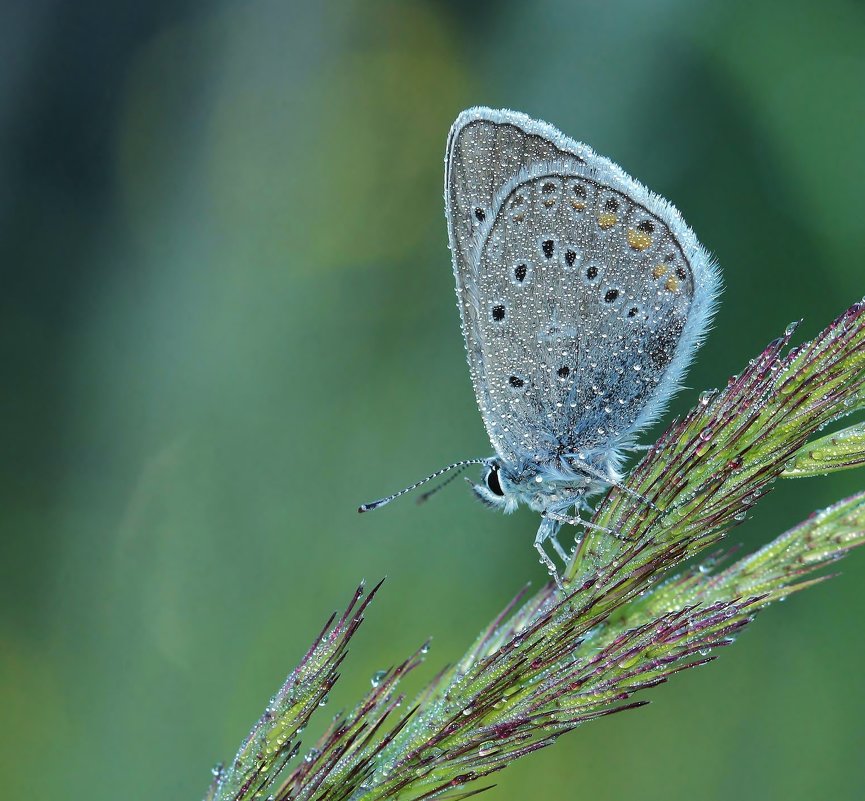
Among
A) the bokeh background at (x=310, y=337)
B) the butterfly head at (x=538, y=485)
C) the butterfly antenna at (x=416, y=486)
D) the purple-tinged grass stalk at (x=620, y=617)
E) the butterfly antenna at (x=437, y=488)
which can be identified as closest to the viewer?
the purple-tinged grass stalk at (x=620, y=617)

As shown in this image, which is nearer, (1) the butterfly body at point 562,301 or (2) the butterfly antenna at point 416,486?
(2) the butterfly antenna at point 416,486

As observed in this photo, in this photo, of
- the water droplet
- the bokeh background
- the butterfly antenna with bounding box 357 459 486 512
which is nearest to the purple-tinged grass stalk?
the water droplet

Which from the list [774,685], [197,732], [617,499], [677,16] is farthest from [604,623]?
[677,16]

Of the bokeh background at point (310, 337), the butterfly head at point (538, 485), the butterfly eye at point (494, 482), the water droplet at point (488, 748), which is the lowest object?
the water droplet at point (488, 748)

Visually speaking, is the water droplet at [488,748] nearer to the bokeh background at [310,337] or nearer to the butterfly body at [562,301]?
the butterfly body at [562,301]

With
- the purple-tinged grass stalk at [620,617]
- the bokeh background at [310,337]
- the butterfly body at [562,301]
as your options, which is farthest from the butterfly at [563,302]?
the purple-tinged grass stalk at [620,617]

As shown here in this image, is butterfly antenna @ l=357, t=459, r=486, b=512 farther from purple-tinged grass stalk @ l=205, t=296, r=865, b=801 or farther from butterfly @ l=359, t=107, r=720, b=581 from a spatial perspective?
purple-tinged grass stalk @ l=205, t=296, r=865, b=801
